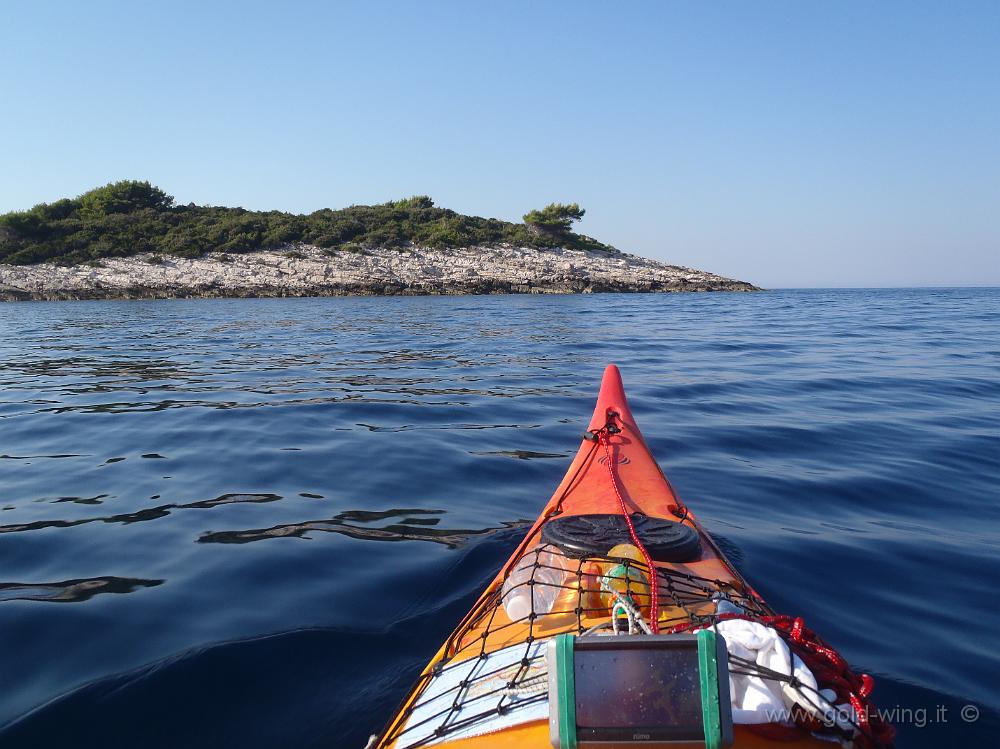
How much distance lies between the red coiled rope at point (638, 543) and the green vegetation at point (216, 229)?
31.9 meters

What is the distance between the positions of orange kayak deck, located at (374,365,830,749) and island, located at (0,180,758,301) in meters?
28.9

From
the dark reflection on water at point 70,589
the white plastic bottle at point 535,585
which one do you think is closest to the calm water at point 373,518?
the dark reflection on water at point 70,589

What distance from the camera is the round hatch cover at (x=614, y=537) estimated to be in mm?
2600

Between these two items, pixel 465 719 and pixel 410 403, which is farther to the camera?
pixel 410 403

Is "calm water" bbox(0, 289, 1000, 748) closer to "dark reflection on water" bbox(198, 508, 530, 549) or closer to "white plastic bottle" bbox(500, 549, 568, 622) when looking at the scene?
"dark reflection on water" bbox(198, 508, 530, 549)

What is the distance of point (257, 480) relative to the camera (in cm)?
511

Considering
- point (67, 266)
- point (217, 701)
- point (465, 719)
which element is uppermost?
point (67, 266)

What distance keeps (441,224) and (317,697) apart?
40.9 metres

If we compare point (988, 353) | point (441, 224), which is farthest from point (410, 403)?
point (441, 224)

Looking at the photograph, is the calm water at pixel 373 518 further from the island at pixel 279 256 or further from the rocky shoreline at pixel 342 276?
the island at pixel 279 256

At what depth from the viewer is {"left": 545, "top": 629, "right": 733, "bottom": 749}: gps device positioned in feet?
4.57

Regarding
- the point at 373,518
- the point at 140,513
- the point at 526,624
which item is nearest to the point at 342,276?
the point at 140,513

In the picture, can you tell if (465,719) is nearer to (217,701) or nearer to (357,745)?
(357,745)

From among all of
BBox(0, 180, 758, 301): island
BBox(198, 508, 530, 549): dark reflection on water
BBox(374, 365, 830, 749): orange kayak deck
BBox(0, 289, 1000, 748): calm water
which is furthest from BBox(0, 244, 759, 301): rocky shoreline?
A: BBox(374, 365, 830, 749): orange kayak deck
